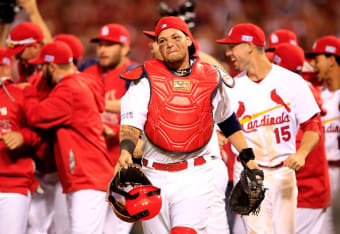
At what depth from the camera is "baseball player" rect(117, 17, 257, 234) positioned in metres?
3.77

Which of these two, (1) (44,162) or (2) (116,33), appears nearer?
(1) (44,162)

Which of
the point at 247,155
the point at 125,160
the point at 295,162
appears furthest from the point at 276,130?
the point at 125,160

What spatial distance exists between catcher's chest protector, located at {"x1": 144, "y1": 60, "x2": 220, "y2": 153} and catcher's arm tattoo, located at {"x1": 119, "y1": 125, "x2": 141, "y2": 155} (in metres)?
0.15

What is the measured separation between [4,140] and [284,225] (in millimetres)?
2615

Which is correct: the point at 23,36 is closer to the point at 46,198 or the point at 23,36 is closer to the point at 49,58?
the point at 49,58

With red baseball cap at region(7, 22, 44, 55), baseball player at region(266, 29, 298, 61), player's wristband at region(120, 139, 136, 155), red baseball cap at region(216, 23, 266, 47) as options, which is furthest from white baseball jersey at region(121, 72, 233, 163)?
baseball player at region(266, 29, 298, 61)

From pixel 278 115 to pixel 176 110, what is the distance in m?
1.44

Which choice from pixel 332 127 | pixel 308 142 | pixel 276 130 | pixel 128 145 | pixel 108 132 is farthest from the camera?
pixel 332 127

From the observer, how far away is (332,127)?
6.33 m

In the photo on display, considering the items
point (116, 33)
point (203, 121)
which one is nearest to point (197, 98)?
point (203, 121)

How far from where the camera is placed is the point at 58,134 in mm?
5277

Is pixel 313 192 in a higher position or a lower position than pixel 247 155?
lower

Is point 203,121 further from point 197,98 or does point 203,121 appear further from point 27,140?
point 27,140

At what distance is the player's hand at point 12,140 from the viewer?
4.92m
